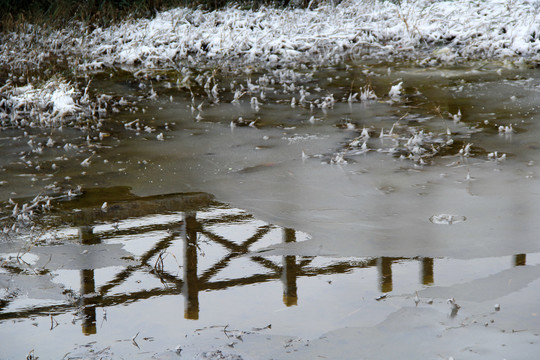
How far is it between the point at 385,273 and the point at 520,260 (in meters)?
0.85

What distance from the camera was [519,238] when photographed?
4.26 m

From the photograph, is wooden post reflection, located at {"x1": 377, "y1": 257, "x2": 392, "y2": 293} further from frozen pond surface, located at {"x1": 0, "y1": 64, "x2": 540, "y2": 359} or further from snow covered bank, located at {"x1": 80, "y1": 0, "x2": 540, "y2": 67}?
snow covered bank, located at {"x1": 80, "y1": 0, "x2": 540, "y2": 67}

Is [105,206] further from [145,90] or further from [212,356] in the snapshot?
[145,90]

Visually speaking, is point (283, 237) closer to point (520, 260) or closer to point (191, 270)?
point (191, 270)

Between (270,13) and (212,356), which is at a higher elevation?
(270,13)

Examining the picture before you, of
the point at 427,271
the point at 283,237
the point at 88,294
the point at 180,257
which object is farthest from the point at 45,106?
the point at 427,271

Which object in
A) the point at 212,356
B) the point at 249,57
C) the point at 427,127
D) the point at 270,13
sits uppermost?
the point at 270,13

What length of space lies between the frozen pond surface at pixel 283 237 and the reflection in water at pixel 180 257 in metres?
0.02

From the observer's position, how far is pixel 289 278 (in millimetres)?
3895

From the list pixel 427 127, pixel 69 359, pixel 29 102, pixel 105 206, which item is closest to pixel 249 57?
pixel 29 102

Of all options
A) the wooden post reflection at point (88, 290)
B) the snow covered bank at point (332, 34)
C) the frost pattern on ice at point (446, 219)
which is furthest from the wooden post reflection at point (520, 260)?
the snow covered bank at point (332, 34)

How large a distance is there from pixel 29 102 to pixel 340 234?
5.96 metres

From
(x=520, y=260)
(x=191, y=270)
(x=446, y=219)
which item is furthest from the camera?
(x=446, y=219)

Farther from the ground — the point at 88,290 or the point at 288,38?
the point at 288,38
